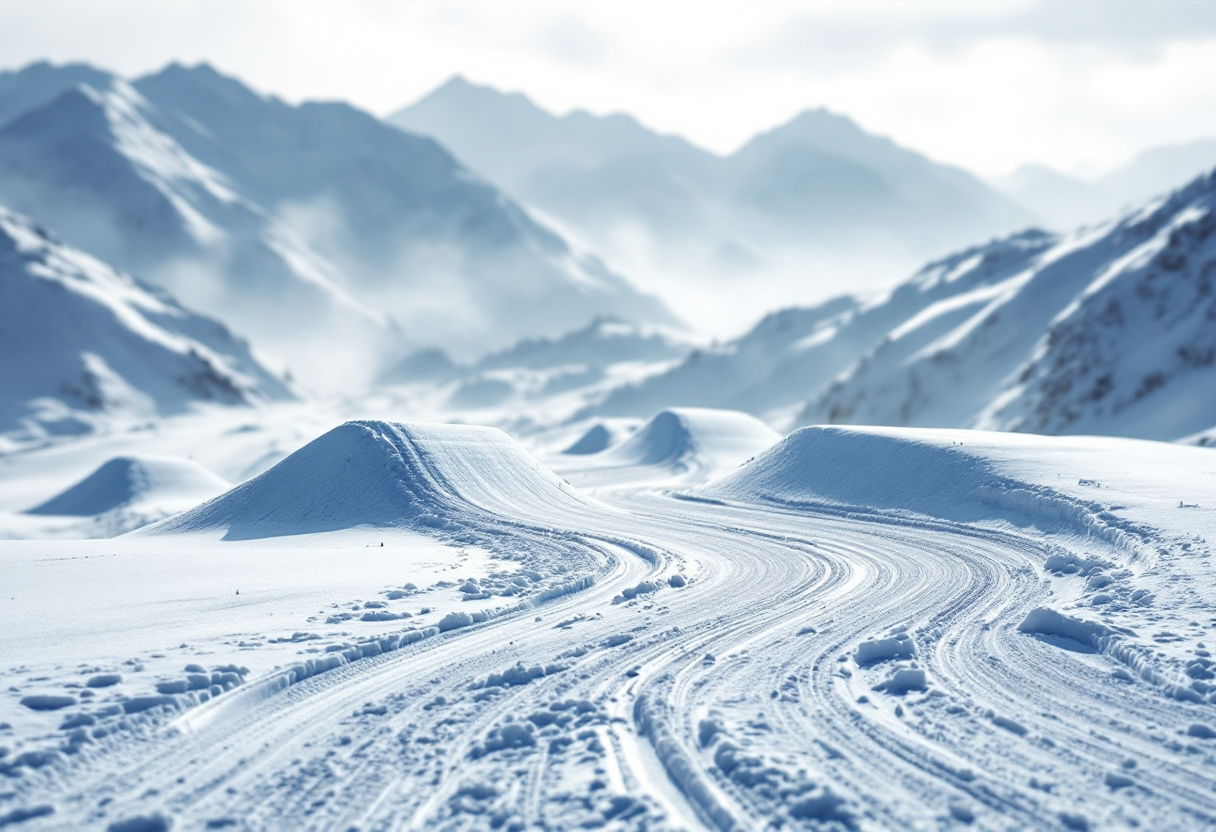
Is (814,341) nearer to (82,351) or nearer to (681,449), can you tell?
(681,449)

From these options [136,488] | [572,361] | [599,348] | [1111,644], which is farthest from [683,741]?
[599,348]

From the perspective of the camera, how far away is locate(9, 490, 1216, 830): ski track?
6.10 m

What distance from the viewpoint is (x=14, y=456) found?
2761 inches

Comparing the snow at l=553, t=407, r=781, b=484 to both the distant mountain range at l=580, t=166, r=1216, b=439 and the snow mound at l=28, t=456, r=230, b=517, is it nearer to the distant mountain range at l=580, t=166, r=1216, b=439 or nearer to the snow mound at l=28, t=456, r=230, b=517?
the distant mountain range at l=580, t=166, r=1216, b=439

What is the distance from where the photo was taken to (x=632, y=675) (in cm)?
911

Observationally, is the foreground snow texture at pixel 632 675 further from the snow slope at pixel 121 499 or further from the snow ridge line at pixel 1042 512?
the snow slope at pixel 121 499

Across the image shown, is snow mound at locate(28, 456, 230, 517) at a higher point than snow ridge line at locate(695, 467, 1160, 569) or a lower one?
higher

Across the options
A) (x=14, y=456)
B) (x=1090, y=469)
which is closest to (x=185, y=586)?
(x=1090, y=469)

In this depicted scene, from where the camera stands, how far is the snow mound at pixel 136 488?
39969mm

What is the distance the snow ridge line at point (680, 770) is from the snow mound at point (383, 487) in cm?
1329

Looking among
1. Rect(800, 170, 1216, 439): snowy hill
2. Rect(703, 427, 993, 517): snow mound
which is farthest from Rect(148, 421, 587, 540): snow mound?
Rect(800, 170, 1216, 439): snowy hill

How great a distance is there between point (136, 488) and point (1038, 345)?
2071 inches

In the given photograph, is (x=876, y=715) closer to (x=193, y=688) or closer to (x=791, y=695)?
(x=791, y=695)

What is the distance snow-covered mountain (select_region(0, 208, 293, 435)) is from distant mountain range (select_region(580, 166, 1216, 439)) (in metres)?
52.3
